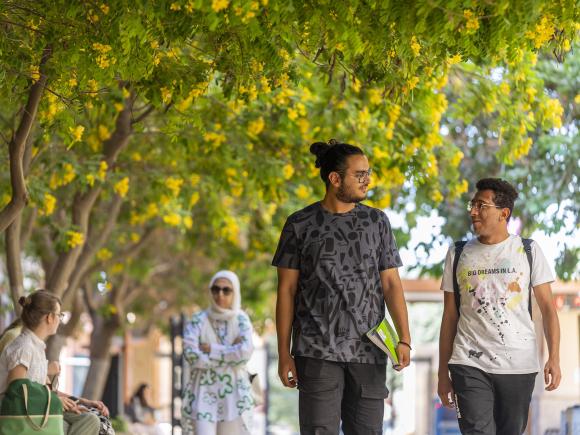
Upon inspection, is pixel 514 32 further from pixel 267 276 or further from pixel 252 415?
pixel 267 276

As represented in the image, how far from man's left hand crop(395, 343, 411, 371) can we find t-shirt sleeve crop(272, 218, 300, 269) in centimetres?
72

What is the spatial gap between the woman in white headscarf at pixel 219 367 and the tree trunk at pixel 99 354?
8.31m

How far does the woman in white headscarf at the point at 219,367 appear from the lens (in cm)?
1020

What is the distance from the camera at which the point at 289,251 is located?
6867mm

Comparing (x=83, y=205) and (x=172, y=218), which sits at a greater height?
(x=172, y=218)

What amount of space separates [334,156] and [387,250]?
0.59 metres

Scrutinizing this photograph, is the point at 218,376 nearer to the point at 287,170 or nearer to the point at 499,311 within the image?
the point at 287,170

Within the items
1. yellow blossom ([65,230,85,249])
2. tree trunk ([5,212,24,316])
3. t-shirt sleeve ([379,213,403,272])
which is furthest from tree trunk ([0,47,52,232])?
yellow blossom ([65,230,85,249])

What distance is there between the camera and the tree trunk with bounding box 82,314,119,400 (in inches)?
741

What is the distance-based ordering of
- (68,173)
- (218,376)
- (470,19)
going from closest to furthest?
A: (470,19) → (218,376) → (68,173)

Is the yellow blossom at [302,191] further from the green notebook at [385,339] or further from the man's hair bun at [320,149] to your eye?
the green notebook at [385,339]

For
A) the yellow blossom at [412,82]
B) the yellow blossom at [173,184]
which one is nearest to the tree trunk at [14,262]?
the yellow blossom at [173,184]

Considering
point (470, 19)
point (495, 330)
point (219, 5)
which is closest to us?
point (219, 5)

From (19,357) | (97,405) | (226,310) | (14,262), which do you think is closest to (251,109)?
(226,310)
